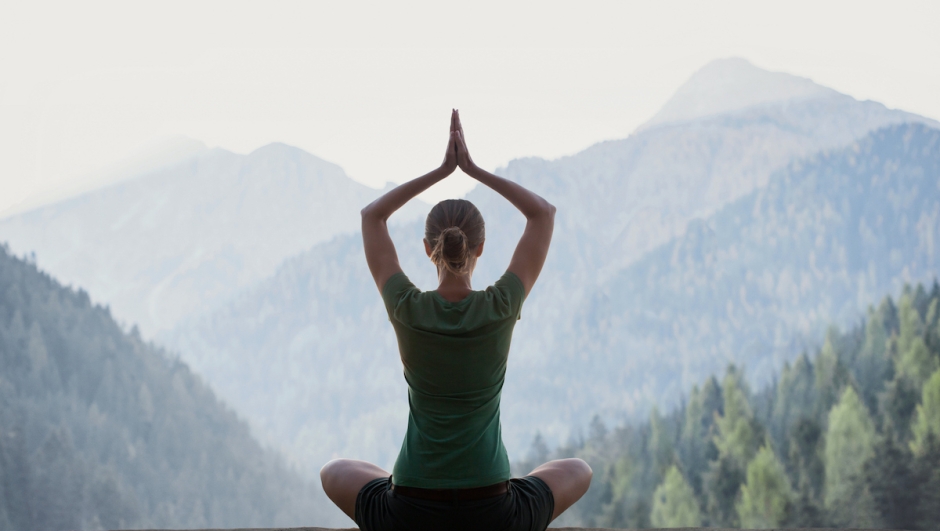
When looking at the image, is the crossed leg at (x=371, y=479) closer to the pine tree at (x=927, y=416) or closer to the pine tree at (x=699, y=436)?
the pine tree at (x=927, y=416)

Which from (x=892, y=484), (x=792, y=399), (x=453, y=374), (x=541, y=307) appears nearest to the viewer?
(x=453, y=374)

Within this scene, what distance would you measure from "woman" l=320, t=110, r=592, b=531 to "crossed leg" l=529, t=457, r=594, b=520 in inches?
3.7

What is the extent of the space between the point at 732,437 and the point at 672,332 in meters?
0.95

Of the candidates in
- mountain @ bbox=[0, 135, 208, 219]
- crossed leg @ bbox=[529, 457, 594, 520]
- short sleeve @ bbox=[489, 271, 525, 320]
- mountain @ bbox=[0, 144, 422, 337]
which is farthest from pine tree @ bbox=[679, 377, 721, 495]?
short sleeve @ bbox=[489, 271, 525, 320]

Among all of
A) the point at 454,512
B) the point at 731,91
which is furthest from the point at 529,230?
the point at 731,91

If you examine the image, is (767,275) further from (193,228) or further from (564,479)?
(564,479)

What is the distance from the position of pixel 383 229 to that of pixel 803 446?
202 inches

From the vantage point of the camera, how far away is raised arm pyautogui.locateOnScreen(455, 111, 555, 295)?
128 cm

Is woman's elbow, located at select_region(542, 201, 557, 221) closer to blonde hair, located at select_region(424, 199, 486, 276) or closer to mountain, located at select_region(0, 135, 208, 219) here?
blonde hair, located at select_region(424, 199, 486, 276)

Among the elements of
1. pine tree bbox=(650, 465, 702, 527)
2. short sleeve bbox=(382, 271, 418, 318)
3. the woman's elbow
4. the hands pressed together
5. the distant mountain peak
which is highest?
the distant mountain peak

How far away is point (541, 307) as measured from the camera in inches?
248

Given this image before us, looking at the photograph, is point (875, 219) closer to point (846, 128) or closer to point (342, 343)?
point (846, 128)

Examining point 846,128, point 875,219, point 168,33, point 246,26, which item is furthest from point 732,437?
point 168,33

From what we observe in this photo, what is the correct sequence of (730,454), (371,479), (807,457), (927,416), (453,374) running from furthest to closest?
1. (730,454)
2. (807,457)
3. (927,416)
4. (371,479)
5. (453,374)
